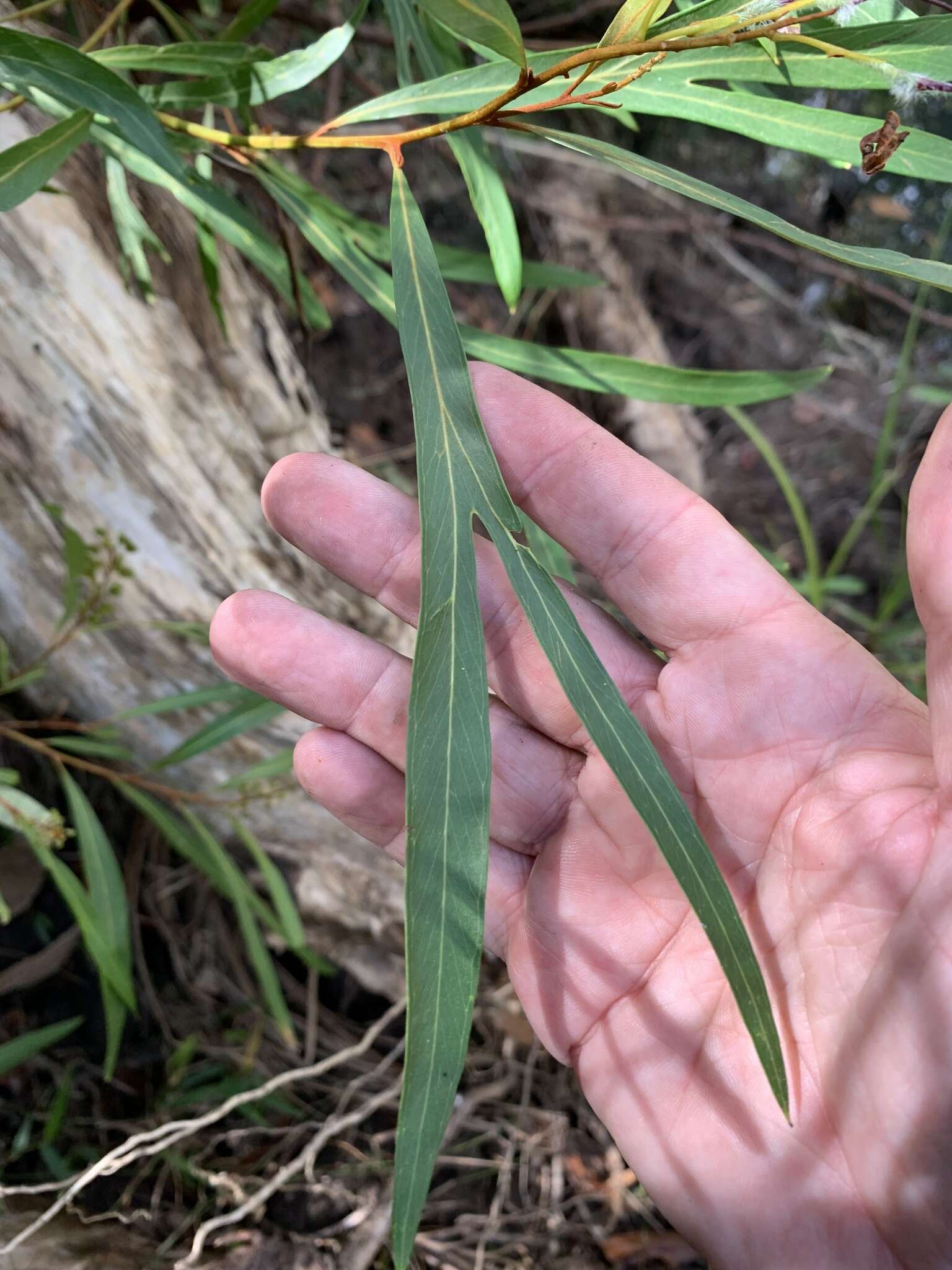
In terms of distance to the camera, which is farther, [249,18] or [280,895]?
[280,895]

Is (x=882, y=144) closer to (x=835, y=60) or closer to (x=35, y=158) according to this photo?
(x=835, y=60)

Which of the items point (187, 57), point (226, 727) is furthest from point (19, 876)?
point (187, 57)

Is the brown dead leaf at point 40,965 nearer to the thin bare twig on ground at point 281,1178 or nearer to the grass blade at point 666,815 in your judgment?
the thin bare twig on ground at point 281,1178

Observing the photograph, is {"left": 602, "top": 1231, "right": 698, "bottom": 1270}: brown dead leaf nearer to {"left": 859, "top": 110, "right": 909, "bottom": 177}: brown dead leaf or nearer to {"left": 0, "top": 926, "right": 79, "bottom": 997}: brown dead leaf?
{"left": 0, "top": 926, "right": 79, "bottom": 997}: brown dead leaf

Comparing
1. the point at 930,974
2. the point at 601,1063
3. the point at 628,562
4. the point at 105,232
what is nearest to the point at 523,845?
the point at 601,1063

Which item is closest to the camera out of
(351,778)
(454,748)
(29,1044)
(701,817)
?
(454,748)

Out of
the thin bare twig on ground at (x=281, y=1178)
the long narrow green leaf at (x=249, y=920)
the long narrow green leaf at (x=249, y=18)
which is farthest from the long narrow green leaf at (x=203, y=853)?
the long narrow green leaf at (x=249, y=18)

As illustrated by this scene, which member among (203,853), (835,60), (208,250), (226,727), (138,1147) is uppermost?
(208,250)
